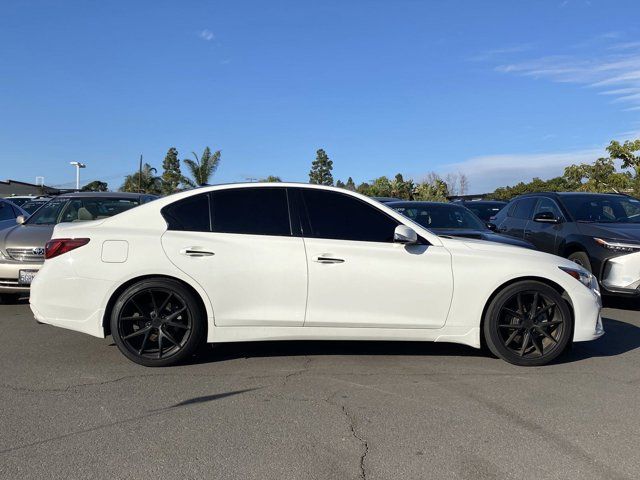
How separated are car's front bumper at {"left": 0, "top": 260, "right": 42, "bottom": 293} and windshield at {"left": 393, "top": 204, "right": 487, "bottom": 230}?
5.31 m

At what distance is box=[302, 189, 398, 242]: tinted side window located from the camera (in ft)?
16.7

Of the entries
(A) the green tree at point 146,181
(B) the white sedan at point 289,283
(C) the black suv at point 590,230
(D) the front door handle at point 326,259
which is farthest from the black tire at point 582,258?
(A) the green tree at point 146,181

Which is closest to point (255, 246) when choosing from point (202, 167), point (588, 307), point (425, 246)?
point (425, 246)

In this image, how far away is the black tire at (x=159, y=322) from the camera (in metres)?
4.90

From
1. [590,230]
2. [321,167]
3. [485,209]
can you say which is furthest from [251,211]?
[321,167]

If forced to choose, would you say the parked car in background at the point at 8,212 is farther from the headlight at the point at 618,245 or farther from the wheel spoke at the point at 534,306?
the headlight at the point at 618,245

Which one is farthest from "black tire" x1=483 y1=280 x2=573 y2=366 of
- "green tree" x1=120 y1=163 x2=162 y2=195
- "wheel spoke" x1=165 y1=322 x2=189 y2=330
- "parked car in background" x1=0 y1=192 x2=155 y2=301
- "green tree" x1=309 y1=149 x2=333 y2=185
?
"green tree" x1=309 y1=149 x2=333 y2=185

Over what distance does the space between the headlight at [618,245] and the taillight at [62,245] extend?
6504mm

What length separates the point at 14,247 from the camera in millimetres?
7352

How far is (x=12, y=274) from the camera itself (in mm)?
7270

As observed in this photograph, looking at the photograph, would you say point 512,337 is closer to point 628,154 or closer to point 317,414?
point 317,414

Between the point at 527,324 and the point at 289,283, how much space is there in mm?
2208

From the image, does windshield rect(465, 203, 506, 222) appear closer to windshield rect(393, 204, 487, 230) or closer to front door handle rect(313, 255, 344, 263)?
windshield rect(393, 204, 487, 230)

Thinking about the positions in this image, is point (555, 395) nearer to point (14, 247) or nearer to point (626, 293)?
point (626, 293)
